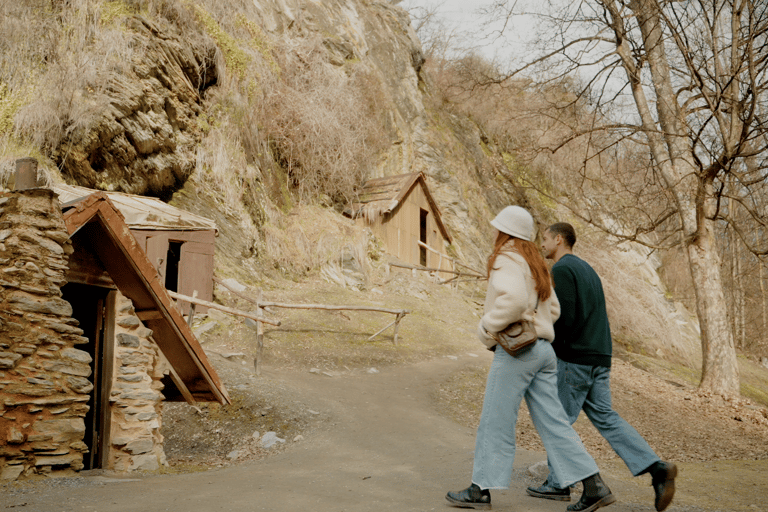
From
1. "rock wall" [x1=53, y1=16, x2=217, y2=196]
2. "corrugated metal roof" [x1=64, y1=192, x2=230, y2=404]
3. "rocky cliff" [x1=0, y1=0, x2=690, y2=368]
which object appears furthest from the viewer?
"rock wall" [x1=53, y1=16, x2=217, y2=196]

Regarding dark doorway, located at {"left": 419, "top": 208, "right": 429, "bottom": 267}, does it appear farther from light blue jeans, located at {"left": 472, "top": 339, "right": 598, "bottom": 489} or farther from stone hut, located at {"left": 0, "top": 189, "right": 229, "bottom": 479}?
light blue jeans, located at {"left": 472, "top": 339, "right": 598, "bottom": 489}

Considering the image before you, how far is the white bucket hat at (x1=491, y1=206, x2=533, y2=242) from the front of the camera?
3.62 meters

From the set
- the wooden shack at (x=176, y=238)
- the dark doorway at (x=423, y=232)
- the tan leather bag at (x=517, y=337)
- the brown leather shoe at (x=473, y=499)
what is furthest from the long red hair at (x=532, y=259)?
the dark doorway at (x=423, y=232)

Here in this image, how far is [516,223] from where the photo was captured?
3633 mm

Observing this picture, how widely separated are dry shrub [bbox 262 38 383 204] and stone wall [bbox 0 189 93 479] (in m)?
16.1

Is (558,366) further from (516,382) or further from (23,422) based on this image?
(23,422)

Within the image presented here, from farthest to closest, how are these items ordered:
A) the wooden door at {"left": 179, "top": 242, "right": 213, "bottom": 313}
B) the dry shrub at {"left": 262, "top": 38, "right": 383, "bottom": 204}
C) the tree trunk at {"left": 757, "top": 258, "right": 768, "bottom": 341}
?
→ 1. the tree trunk at {"left": 757, "top": 258, "right": 768, "bottom": 341}
2. the dry shrub at {"left": 262, "top": 38, "right": 383, "bottom": 204}
3. the wooden door at {"left": 179, "top": 242, "right": 213, "bottom": 313}

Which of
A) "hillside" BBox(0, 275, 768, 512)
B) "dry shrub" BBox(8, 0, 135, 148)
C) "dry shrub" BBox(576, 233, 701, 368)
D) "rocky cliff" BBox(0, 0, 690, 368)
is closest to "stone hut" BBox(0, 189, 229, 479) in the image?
"hillside" BBox(0, 275, 768, 512)

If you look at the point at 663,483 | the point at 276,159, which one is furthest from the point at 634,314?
the point at 663,483

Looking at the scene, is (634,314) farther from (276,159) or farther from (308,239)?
(276,159)

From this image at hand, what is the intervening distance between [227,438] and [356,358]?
496 cm

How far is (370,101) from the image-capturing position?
26984 mm

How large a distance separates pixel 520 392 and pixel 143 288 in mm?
4422

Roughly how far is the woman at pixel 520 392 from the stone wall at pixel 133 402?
3957mm
